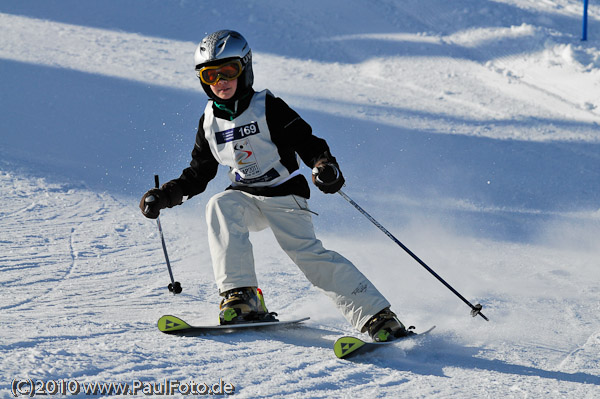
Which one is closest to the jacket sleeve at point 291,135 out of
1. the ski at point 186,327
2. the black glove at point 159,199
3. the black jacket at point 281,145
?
the black jacket at point 281,145

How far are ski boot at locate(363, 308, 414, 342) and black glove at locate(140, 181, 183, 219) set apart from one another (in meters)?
1.16

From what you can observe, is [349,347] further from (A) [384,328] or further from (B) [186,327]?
(B) [186,327]

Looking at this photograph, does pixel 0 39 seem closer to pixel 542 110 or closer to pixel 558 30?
pixel 542 110

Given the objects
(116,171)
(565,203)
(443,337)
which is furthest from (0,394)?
(565,203)

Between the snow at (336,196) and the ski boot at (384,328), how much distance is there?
8 cm

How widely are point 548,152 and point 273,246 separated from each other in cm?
385

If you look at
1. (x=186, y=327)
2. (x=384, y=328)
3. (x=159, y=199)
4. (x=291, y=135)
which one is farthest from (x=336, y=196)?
(x=186, y=327)

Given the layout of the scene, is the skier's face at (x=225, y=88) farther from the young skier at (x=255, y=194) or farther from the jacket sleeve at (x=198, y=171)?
the jacket sleeve at (x=198, y=171)

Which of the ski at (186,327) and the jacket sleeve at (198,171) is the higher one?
the jacket sleeve at (198,171)

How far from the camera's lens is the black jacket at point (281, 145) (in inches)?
136

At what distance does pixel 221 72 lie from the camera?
344cm

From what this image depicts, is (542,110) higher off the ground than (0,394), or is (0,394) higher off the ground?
(542,110)

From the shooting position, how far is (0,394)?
2266 mm

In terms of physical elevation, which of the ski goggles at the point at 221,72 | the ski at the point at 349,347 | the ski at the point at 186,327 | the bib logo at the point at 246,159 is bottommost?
the ski at the point at 349,347
